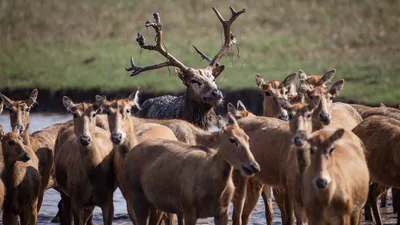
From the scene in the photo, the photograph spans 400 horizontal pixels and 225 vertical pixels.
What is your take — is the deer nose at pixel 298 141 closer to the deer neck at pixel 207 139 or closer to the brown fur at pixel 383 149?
the deer neck at pixel 207 139

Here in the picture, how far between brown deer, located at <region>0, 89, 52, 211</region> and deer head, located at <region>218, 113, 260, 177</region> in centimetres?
414

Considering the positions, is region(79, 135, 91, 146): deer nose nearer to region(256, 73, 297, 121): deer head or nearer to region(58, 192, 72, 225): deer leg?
region(58, 192, 72, 225): deer leg

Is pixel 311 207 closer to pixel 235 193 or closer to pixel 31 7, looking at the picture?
pixel 235 193

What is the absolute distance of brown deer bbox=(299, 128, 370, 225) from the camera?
12.2 m

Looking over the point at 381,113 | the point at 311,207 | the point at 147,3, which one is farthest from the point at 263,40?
Answer: the point at 311,207

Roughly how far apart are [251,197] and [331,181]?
3.34m

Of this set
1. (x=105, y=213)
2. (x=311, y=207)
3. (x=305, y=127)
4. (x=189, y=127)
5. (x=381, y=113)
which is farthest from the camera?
(x=381, y=113)

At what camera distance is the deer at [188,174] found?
41.5 feet

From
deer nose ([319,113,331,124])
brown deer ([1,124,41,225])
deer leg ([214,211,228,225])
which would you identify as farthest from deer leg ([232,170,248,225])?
brown deer ([1,124,41,225])

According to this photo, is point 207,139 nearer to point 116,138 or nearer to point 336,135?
point 116,138

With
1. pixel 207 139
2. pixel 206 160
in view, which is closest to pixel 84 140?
pixel 206 160

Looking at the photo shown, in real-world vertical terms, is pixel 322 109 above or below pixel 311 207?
above

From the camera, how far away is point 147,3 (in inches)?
1770

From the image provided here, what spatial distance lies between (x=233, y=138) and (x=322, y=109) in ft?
8.33
